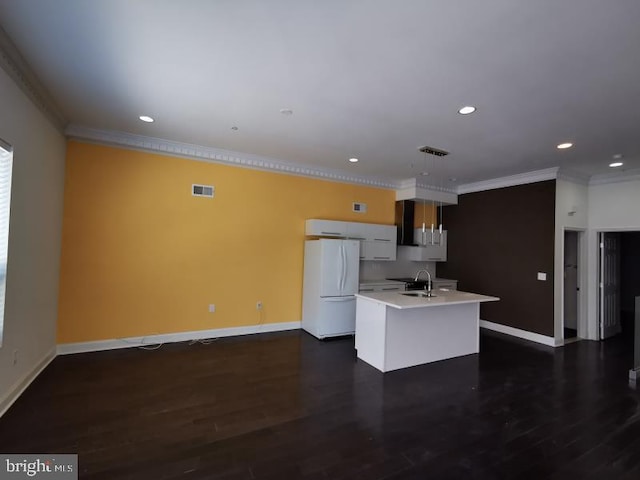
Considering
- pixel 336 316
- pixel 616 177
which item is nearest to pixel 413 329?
pixel 336 316

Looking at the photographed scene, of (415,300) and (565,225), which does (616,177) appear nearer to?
(565,225)

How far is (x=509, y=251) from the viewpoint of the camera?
5.73m

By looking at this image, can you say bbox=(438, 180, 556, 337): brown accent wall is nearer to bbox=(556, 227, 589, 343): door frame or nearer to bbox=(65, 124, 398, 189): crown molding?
bbox=(556, 227, 589, 343): door frame

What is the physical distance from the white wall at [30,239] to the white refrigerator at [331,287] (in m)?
3.51

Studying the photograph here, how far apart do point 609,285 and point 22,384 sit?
8907 mm

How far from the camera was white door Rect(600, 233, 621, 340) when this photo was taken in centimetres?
547

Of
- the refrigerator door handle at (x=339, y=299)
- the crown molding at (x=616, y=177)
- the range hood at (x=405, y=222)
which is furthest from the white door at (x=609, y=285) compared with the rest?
the refrigerator door handle at (x=339, y=299)

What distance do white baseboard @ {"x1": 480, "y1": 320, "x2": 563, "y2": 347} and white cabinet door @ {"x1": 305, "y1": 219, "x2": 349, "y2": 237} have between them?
11.3 feet

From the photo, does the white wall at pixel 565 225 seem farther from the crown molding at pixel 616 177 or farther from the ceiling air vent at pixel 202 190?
the ceiling air vent at pixel 202 190

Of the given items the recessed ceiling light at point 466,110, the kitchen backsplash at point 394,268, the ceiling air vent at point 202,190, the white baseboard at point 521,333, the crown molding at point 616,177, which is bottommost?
the white baseboard at point 521,333

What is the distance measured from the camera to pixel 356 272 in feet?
17.5

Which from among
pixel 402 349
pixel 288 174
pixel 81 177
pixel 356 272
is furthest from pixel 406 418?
pixel 81 177

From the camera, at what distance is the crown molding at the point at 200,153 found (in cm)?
401

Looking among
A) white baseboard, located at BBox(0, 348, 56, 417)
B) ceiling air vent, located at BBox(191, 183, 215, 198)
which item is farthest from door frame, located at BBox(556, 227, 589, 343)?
white baseboard, located at BBox(0, 348, 56, 417)
